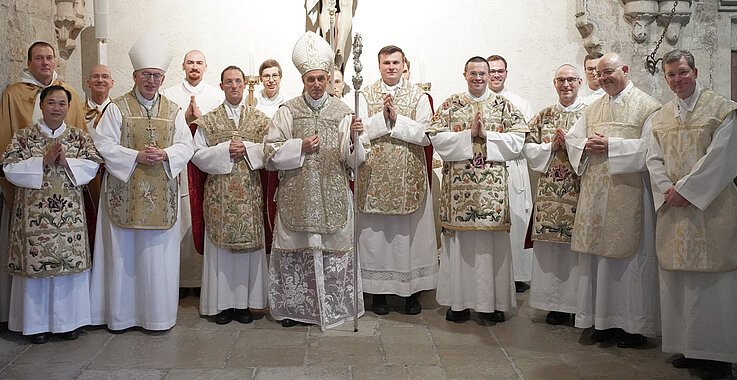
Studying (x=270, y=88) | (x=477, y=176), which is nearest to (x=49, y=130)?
(x=270, y=88)

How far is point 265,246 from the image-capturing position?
5.55 m

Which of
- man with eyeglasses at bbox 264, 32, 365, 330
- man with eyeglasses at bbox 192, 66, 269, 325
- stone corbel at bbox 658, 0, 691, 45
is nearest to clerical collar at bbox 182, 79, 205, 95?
man with eyeglasses at bbox 192, 66, 269, 325

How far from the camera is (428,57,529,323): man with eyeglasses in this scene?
17.1ft

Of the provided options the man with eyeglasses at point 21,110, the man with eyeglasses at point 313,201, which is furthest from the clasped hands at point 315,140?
the man with eyeglasses at point 21,110

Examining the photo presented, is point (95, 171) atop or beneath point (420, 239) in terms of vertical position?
atop

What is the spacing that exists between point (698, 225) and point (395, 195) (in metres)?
2.19

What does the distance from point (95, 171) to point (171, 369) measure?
5.07 feet

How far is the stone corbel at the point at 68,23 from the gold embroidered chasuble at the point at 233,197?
2.13 meters

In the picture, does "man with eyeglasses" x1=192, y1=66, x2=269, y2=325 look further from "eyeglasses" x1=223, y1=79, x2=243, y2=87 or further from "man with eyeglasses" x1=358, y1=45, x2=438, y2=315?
"man with eyeglasses" x1=358, y1=45, x2=438, y2=315

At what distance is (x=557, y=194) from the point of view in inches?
203

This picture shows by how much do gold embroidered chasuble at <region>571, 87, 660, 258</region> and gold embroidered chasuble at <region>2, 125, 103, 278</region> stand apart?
3.42 meters

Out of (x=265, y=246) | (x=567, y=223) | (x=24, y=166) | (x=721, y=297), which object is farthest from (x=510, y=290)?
(x=24, y=166)

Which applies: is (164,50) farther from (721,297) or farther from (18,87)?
(721,297)

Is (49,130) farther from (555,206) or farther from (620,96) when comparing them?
(620,96)
